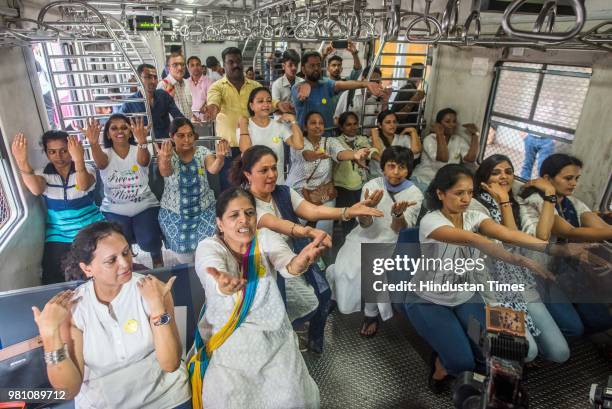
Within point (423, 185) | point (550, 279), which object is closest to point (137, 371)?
point (550, 279)

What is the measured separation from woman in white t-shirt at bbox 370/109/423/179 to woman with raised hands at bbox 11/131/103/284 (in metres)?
2.93

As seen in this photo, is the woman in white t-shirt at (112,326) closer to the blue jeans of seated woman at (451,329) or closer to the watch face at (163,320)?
the watch face at (163,320)

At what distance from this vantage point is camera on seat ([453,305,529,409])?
4.00 feet

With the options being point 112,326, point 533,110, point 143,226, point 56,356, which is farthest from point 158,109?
point 533,110

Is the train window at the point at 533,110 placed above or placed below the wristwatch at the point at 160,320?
above

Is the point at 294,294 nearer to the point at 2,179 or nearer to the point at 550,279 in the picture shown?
the point at 550,279

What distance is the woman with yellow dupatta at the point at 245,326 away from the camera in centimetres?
189

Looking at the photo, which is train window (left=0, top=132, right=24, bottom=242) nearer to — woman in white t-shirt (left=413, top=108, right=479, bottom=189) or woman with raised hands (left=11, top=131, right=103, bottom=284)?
woman with raised hands (left=11, top=131, right=103, bottom=284)

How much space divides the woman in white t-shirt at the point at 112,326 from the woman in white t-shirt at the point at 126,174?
1301mm

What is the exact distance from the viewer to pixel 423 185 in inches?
176

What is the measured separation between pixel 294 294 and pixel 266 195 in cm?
68

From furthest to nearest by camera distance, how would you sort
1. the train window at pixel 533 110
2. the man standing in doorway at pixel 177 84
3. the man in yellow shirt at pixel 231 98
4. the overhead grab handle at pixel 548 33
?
the man standing in doorway at pixel 177 84 < the man in yellow shirt at pixel 231 98 < the train window at pixel 533 110 < the overhead grab handle at pixel 548 33

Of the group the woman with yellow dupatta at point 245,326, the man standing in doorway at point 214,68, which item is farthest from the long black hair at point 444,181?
the man standing in doorway at point 214,68

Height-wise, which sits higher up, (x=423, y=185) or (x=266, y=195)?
(x=266, y=195)
